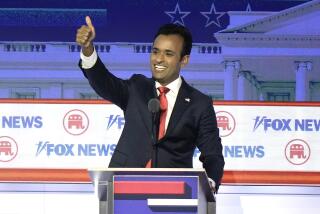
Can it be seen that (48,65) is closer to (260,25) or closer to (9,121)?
(9,121)

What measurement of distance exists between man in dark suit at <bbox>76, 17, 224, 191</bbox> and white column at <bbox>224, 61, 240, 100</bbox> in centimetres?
208

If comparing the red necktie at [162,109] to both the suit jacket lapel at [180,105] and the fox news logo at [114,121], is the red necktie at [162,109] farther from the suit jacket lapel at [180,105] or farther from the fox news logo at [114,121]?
the fox news logo at [114,121]

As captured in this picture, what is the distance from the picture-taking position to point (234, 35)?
5074 mm

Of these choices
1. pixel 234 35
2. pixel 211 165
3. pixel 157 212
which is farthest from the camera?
pixel 234 35

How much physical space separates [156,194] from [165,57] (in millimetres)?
808

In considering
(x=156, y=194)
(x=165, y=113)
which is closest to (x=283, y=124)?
(x=165, y=113)

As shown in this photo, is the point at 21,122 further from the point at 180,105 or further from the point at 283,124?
the point at 180,105

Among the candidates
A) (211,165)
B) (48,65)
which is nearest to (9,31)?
(48,65)

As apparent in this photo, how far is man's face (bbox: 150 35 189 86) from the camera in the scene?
2875 millimetres

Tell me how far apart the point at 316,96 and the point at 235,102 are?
0.57 m

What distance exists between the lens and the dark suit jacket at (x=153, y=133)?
9.22ft

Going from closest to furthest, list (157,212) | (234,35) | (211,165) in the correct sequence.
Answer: (157,212), (211,165), (234,35)

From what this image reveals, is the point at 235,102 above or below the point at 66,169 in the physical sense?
above

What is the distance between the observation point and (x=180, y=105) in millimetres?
2928
